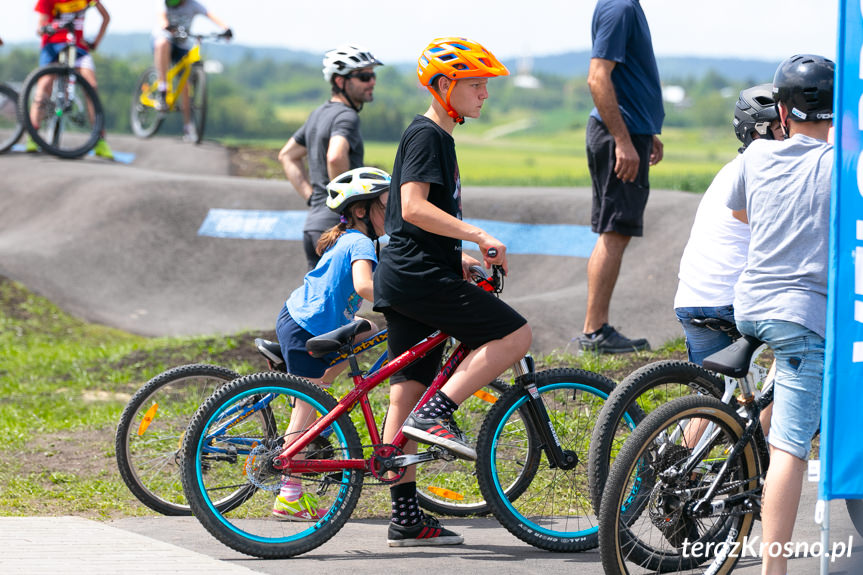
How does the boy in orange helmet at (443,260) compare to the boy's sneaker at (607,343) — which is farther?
the boy's sneaker at (607,343)

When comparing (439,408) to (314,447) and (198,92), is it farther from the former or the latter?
(198,92)

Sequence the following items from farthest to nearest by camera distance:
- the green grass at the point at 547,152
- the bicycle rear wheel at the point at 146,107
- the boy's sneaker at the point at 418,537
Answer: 1. the green grass at the point at 547,152
2. the bicycle rear wheel at the point at 146,107
3. the boy's sneaker at the point at 418,537

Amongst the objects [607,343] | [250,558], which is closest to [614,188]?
[607,343]

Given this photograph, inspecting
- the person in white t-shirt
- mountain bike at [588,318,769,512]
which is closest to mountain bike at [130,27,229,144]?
the person in white t-shirt

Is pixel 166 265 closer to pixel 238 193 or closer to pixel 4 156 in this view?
pixel 238 193

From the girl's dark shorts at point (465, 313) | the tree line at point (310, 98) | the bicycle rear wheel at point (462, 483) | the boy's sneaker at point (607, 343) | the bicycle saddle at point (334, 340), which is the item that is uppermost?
the girl's dark shorts at point (465, 313)

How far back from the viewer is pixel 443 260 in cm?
445

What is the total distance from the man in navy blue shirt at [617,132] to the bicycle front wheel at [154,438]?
3.01 meters

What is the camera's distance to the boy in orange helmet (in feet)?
14.2

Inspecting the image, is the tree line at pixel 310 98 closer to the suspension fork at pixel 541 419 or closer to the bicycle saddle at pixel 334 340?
the bicycle saddle at pixel 334 340

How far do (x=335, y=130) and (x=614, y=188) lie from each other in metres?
1.90

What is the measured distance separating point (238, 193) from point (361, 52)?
731cm

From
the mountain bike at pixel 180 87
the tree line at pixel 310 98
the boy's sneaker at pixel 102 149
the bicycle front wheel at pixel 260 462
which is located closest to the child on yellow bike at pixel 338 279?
the bicycle front wheel at pixel 260 462

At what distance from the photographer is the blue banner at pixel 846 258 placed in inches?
129
